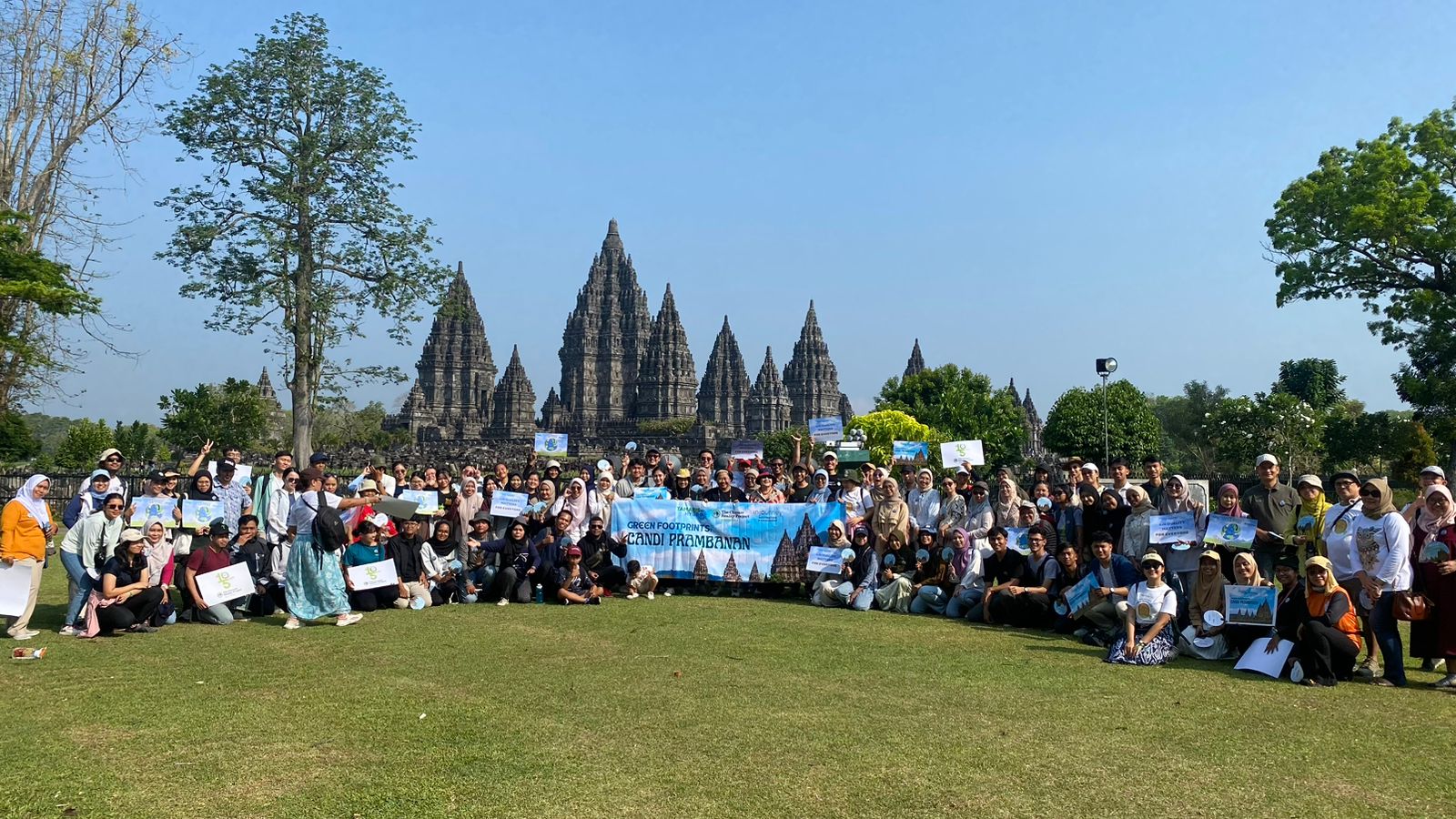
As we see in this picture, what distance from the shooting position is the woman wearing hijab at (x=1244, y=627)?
336 inches

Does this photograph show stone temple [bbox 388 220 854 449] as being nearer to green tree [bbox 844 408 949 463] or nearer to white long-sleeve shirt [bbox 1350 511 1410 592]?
green tree [bbox 844 408 949 463]

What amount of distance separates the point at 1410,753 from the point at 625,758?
452 centimetres

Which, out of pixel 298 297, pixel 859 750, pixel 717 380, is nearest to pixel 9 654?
pixel 859 750

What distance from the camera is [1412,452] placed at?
3703cm

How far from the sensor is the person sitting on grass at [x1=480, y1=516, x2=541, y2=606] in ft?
39.4

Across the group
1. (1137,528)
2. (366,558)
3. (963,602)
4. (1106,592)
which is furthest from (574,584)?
(1137,528)

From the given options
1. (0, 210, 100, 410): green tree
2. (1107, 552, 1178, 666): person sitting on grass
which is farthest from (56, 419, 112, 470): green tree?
(1107, 552, 1178, 666): person sitting on grass

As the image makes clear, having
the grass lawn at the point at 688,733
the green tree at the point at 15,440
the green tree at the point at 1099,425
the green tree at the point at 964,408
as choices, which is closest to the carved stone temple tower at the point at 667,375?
the green tree at the point at 964,408

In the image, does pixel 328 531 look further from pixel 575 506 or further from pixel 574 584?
pixel 575 506

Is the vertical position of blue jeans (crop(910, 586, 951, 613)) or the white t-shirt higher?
the white t-shirt

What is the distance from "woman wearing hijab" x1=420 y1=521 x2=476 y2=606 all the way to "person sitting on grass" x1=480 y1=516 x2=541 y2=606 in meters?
0.36

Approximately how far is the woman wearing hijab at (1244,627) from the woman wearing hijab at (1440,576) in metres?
1.10

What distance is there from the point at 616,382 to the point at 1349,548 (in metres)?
97.0

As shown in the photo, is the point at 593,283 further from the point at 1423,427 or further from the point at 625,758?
the point at 625,758
